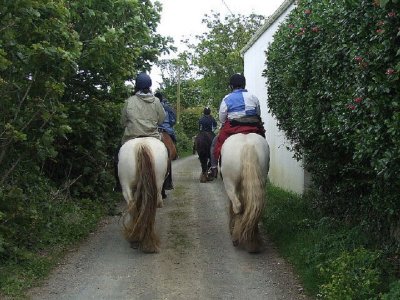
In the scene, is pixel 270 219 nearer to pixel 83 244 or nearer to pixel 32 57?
pixel 83 244

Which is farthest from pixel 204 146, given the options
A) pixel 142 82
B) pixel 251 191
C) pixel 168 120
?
pixel 251 191

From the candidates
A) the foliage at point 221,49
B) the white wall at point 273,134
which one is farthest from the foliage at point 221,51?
the white wall at point 273,134

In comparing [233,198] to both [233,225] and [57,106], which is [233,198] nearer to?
[233,225]

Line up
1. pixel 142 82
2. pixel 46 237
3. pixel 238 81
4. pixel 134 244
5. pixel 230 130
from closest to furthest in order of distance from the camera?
1. pixel 46 237
2. pixel 134 244
3. pixel 230 130
4. pixel 142 82
5. pixel 238 81

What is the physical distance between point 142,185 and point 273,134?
6721 millimetres

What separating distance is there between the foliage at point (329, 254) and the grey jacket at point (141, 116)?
242cm

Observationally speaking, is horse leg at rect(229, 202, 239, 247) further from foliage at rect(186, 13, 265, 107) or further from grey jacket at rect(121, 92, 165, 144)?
foliage at rect(186, 13, 265, 107)

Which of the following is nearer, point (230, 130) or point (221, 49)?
point (230, 130)

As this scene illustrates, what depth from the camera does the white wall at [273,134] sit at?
1116 cm

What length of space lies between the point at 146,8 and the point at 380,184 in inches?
278

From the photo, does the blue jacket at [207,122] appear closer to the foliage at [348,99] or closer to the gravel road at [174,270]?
the foliage at [348,99]

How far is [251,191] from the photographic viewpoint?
23.3 ft

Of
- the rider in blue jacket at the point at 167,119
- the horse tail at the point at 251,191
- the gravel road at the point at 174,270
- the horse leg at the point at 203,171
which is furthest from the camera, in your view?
the horse leg at the point at 203,171

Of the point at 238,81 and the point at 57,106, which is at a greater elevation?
the point at 238,81
